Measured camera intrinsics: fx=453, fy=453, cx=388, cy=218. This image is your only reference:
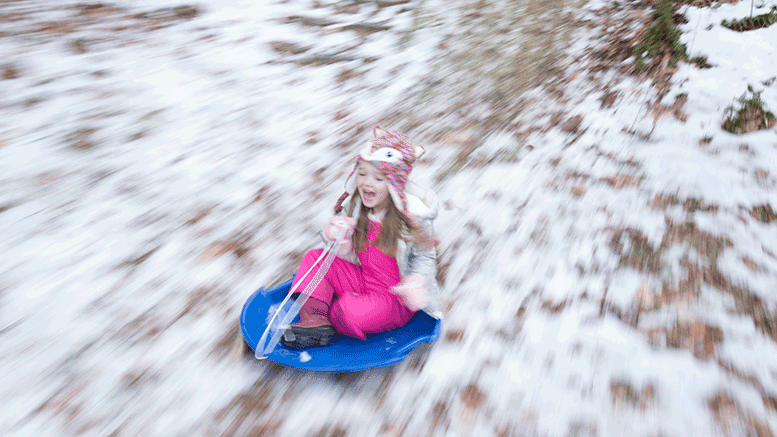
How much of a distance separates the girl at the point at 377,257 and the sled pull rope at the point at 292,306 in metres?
0.04

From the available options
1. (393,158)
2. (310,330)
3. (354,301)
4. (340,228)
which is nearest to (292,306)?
(310,330)

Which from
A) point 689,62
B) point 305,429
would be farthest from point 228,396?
point 689,62

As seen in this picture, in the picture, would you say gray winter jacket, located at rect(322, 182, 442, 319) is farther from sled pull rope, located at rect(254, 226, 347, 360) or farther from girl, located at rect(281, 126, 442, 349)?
sled pull rope, located at rect(254, 226, 347, 360)

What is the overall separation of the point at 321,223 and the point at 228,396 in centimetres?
111

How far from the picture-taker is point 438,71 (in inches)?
166

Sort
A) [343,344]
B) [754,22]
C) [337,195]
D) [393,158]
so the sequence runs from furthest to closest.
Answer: [754,22]
[337,195]
[343,344]
[393,158]

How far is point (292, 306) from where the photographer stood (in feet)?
5.49

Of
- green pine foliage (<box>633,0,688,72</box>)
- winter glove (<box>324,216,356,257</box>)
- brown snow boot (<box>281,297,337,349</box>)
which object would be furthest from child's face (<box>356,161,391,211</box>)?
green pine foliage (<box>633,0,688,72</box>)

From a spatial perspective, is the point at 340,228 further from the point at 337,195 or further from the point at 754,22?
the point at 754,22

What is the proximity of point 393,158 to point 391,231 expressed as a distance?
0.30 meters

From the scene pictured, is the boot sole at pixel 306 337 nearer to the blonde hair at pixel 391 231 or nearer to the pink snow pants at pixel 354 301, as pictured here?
the pink snow pants at pixel 354 301

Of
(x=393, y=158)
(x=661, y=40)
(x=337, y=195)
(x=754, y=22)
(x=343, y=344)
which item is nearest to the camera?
(x=393, y=158)

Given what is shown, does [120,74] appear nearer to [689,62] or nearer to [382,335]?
[382,335]

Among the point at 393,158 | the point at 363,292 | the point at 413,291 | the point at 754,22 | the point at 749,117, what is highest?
the point at 754,22
